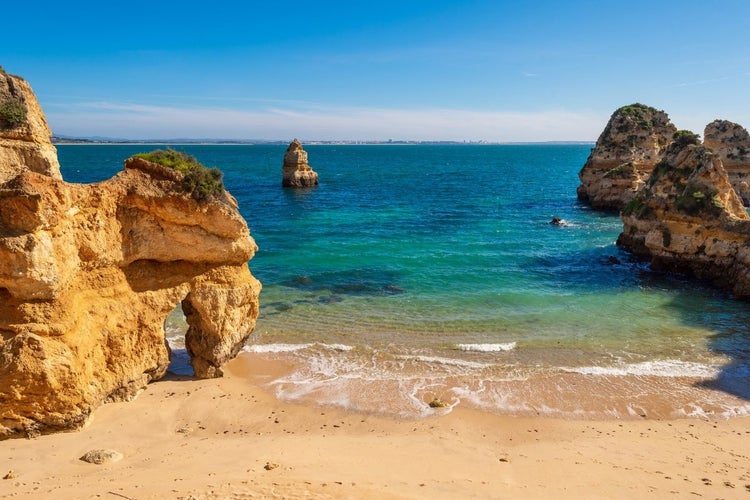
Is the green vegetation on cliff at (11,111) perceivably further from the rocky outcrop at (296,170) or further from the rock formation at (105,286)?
the rocky outcrop at (296,170)

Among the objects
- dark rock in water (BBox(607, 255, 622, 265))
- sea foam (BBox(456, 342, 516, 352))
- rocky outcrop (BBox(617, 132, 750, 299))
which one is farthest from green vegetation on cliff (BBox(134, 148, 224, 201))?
dark rock in water (BBox(607, 255, 622, 265))

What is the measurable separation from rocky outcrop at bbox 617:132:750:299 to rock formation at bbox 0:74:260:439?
1022 inches

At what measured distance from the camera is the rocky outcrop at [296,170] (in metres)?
76.3

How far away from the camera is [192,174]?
14.4m

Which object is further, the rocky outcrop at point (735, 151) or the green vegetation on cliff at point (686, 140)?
the rocky outcrop at point (735, 151)

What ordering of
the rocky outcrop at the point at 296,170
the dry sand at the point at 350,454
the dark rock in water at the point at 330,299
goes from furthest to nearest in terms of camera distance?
the rocky outcrop at the point at 296,170
the dark rock in water at the point at 330,299
the dry sand at the point at 350,454

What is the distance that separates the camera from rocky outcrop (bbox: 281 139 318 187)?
76.3 meters

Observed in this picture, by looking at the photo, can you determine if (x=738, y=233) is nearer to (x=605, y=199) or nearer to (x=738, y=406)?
(x=738, y=406)

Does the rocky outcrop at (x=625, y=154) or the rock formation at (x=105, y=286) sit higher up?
the rocky outcrop at (x=625, y=154)

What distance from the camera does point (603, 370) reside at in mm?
17812

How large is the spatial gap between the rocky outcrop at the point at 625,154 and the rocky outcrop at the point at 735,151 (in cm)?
549

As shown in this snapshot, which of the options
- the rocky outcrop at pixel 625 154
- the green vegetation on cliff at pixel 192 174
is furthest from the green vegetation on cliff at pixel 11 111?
the rocky outcrop at pixel 625 154

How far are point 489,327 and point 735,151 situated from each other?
51.5m

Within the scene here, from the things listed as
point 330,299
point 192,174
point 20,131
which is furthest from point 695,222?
point 20,131
